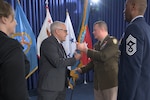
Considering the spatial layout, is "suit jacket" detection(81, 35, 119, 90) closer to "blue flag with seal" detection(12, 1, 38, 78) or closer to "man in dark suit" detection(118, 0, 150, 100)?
"man in dark suit" detection(118, 0, 150, 100)

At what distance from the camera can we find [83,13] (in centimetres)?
479

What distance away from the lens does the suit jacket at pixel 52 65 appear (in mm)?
2156

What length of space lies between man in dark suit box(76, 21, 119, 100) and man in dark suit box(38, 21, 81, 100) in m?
0.27

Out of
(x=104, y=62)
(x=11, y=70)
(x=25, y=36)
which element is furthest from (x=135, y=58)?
(x=25, y=36)

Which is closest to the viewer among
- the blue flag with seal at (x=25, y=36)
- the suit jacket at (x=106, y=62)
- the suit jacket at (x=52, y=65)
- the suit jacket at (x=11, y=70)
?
the suit jacket at (x=11, y=70)

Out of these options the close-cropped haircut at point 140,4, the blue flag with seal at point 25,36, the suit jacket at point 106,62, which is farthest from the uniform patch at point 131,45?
the blue flag with seal at point 25,36

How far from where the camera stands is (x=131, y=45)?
4.69 feet

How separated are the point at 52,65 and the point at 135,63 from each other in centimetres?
101

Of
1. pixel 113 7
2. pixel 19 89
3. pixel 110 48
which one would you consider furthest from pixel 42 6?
pixel 19 89

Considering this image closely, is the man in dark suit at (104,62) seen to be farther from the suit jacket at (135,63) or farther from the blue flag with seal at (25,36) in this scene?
the blue flag with seal at (25,36)

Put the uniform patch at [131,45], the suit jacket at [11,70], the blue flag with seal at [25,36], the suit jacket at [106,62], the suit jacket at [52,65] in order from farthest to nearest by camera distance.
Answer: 1. the blue flag with seal at [25,36]
2. the suit jacket at [106,62]
3. the suit jacket at [52,65]
4. the uniform patch at [131,45]
5. the suit jacket at [11,70]

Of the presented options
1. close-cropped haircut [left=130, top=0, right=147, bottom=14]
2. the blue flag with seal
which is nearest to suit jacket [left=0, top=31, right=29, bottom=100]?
close-cropped haircut [left=130, top=0, right=147, bottom=14]

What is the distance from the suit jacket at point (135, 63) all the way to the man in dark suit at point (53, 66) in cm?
82

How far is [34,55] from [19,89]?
10.2ft
